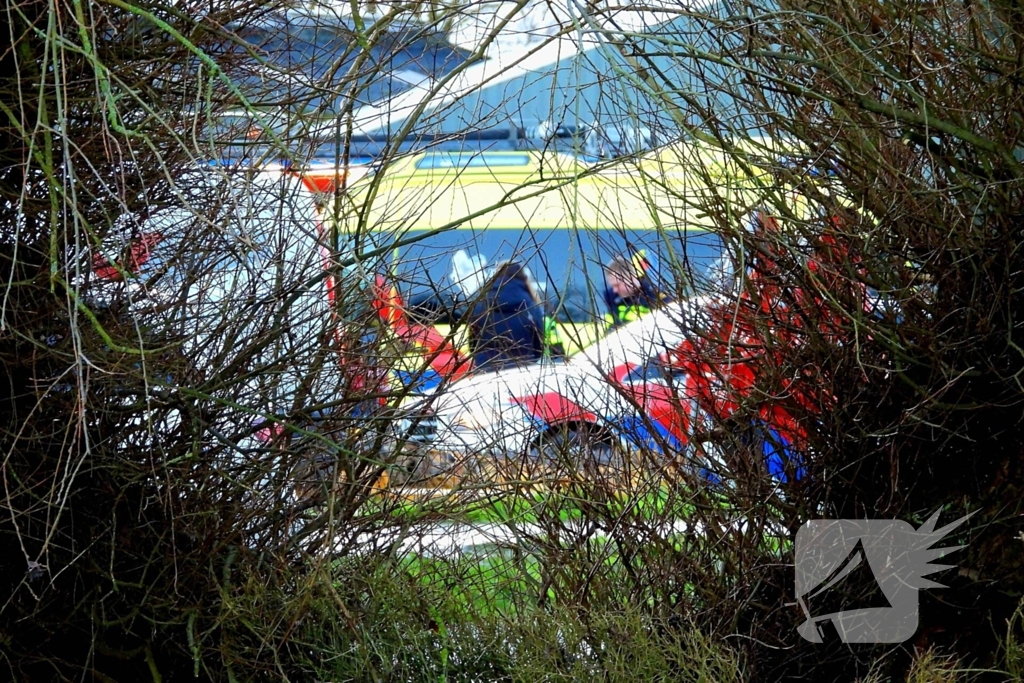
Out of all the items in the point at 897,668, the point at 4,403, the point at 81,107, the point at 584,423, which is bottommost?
the point at 897,668

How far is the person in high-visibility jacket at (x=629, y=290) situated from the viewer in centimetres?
489

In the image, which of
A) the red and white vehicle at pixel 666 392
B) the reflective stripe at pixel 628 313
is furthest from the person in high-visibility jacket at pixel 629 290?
the red and white vehicle at pixel 666 392

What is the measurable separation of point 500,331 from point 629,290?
643mm

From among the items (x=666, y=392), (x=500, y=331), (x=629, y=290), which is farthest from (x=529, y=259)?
(x=666, y=392)

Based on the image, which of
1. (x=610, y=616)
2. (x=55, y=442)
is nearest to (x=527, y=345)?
(x=610, y=616)

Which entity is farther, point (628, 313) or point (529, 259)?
point (628, 313)

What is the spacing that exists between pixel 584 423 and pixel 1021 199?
6.11 feet

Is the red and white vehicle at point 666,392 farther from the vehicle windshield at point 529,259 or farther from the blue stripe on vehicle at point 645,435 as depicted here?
the vehicle windshield at point 529,259

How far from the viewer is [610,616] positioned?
363cm

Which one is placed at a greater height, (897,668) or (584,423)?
(584,423)

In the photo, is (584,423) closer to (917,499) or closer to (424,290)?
(424,290)

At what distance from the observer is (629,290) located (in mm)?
4977

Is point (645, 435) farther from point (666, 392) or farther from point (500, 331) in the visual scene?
point (500, 331)

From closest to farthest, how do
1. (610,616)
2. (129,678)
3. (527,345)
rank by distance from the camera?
(610,616) → (129,678) → (527,345)
